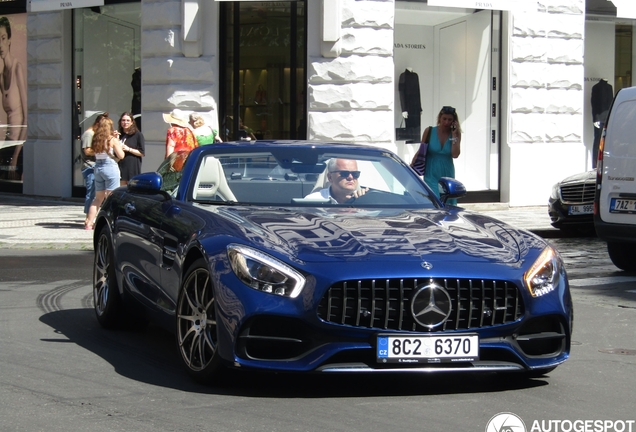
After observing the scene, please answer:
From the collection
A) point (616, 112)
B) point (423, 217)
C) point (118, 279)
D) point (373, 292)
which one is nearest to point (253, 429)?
point (373, 292)

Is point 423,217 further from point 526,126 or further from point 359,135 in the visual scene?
point 526,126

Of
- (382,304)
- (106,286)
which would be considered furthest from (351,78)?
(382,304)

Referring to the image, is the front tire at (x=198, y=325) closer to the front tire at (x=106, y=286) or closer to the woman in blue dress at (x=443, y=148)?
the front tire at (x=106, y=286)

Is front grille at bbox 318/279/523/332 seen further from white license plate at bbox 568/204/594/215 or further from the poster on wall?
the poster on wall

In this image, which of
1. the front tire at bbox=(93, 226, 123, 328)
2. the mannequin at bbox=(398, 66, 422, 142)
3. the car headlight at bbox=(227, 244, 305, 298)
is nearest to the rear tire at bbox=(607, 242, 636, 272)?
the front tire at bbox=(93, 226, 123, 328)

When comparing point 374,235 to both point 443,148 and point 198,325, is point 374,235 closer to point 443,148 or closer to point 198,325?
Result: point 198,325

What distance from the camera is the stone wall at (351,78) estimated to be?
1944 centimetres

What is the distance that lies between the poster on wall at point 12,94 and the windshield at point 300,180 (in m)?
17.2

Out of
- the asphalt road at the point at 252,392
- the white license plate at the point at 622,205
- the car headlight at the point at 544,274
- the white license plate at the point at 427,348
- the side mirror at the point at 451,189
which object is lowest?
the asphalt road at the point at 252,392

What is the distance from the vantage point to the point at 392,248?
598 centimetres

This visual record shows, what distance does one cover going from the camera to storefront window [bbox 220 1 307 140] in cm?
2016

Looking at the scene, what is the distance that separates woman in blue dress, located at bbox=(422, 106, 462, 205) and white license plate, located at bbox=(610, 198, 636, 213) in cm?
195

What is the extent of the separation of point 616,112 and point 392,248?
7.08m

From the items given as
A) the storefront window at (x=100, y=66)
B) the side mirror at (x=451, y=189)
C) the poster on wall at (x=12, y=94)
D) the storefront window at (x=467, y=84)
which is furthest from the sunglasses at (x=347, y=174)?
the poster on wall at (x=12, y=94)
